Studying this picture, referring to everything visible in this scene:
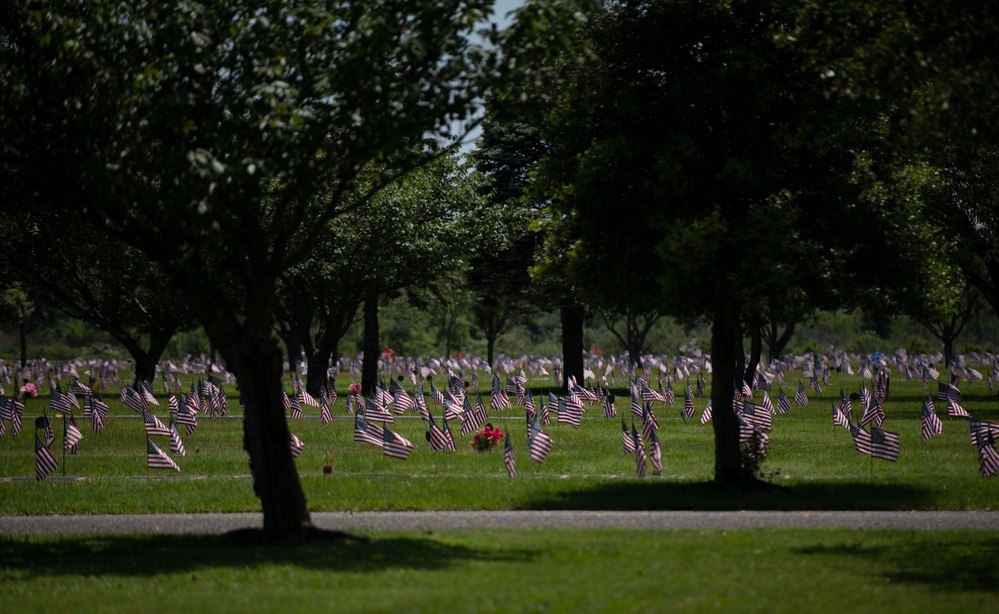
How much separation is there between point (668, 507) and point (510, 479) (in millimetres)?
3251

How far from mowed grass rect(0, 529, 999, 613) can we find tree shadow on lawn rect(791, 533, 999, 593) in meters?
0.02

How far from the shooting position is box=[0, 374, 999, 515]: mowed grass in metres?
16.5

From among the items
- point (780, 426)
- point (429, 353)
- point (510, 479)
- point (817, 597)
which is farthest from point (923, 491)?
point (429, 353)

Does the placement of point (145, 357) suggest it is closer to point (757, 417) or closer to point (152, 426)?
point (152, 426)

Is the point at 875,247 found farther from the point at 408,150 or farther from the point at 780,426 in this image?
the point at 780,426

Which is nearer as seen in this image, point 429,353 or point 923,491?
point 923,491

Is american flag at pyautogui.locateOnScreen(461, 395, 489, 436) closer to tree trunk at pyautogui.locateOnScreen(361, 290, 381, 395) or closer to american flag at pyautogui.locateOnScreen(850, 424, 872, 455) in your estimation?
american flag at pyautogui.locateOnScreen(850, 424, 872, 455)

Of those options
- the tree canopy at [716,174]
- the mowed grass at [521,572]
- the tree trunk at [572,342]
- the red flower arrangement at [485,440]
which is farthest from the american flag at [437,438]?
the tree trunk at [572,342]

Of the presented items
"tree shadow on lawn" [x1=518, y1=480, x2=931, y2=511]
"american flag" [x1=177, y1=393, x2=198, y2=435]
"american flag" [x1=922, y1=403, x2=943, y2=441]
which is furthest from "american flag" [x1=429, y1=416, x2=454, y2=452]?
"american flag" [x1=922, y1=403, x2=943, y2=441]

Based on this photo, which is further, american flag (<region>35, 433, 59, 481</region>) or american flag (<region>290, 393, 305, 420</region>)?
american flag (<region>290, 393, 305, 420</region>)

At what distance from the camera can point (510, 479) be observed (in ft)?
Result: 61.0

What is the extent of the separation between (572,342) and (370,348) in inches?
324

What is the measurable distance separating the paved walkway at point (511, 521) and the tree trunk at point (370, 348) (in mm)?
30361

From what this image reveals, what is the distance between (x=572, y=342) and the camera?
47406mm
